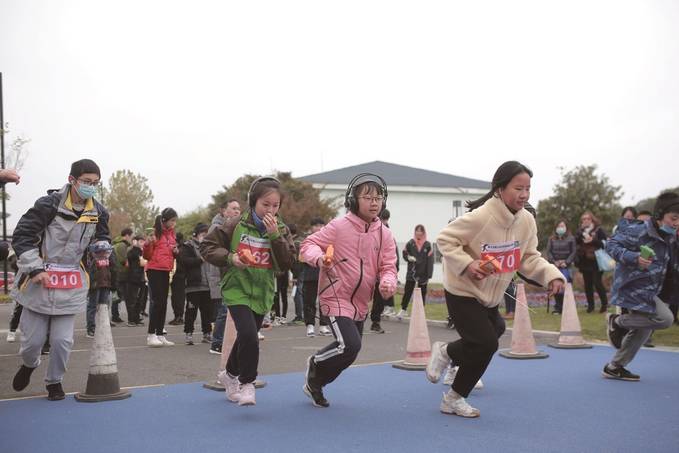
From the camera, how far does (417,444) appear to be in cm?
462

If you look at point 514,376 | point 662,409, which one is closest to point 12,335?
point 514,376

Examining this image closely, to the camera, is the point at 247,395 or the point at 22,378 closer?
the point at 247,395

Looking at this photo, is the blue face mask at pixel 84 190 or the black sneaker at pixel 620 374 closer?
the blue face mask at pixel 84 190

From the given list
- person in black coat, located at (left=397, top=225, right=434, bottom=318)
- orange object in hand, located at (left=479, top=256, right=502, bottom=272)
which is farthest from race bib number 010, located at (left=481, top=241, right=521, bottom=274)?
person in black coat, located at (left=397, top=225, right=434, bottom=318)

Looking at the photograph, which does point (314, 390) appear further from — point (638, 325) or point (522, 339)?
point (522, 339)

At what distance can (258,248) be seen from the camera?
578 cm

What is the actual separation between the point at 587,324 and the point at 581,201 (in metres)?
35.5

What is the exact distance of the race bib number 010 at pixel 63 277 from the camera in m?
5.76

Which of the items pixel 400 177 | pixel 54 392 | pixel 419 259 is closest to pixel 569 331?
pixel 419 259

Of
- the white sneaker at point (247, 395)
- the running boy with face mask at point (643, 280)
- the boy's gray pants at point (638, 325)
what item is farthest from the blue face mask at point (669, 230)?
the white sneaker at point (247, 395)

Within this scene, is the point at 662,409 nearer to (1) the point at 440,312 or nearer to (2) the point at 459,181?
(1) the point at 440,312

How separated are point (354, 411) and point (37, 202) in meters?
3.25

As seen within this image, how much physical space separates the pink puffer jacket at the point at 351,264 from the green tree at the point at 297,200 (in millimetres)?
32216

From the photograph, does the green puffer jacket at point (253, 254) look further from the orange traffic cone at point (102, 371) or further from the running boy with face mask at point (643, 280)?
the running boy with face mask at point (643, 280)
